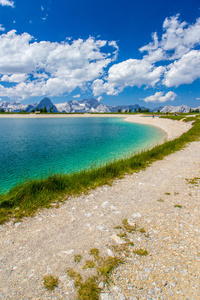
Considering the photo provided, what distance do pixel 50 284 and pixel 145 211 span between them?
494cm

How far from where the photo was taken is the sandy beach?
12.8ft

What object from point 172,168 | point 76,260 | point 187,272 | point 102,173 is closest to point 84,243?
point 76,260

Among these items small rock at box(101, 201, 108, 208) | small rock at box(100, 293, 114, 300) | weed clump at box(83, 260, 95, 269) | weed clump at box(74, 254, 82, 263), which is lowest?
small rock at box(101, 201, 108, 208)

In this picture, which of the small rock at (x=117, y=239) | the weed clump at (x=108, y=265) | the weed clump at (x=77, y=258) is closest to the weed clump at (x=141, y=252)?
the small rock at (x=117, y=239)

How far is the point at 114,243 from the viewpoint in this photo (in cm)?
539

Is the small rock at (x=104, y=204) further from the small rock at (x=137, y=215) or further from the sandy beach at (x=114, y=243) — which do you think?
the small rock at (x=137, y=215)

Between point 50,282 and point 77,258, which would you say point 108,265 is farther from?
point 50,282

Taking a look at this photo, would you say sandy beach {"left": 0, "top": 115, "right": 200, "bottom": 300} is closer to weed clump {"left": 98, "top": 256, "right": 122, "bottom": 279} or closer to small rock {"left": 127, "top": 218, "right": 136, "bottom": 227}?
small rock {"left": 127, "top": 218, "right": 136, "bottom": 227}

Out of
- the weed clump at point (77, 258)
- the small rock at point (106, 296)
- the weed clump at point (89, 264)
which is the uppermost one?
the small rock at point (106, 296)

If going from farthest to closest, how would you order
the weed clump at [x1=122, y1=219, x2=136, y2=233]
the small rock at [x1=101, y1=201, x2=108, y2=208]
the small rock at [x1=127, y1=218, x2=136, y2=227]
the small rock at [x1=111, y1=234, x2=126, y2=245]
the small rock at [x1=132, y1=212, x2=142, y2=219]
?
the small rock at [x1=101, y1=201, x2=108, y2=208]
the small rock at [x1=132, y1=212, x2=142, y2=219]
the small rock at [x1=127, y1=218, x2=136, y2=227]
the weed clump at [x1=122, y1=219, x2=136, y2=233]
the small rock at [x1=111, y1=234, x2=126, y2=245]

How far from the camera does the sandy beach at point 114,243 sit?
3903mm

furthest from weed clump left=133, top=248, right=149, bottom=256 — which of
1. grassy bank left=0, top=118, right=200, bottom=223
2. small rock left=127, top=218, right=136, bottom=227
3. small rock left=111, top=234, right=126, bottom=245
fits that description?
grassy bank left=0, top=118, right=200, bottom=223

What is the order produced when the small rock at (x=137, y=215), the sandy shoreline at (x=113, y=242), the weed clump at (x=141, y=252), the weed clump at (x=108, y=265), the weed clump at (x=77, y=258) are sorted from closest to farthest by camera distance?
the sandy shoreline at (x=113, y=242)
the weed clump at (x=108, y=265)
the weed clump at (x=77, y=258)
the weed clump at (x=141, y=252)
the small rock at (x=137, y=215)

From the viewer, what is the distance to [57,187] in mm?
9820
